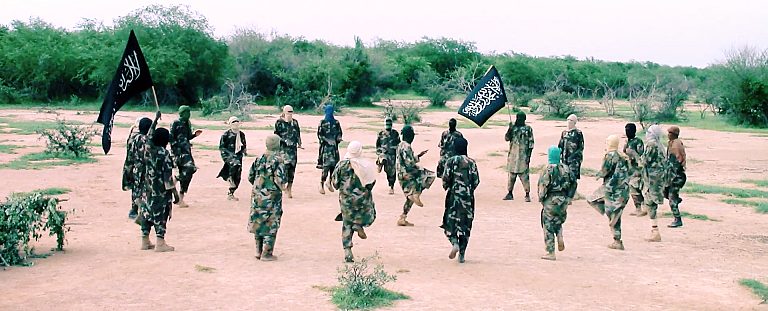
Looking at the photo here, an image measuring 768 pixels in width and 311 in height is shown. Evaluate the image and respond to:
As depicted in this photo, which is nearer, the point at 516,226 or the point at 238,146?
the point at 516,226

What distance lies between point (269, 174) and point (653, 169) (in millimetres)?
5673

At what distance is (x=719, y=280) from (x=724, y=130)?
88.3ft

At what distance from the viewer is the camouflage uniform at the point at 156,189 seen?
367 inches

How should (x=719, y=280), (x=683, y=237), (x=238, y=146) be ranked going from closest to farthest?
(x=719, y=280) < (x=683, y=237) < (x=238, y=146)

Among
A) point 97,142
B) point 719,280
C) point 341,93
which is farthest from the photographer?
point 341,93

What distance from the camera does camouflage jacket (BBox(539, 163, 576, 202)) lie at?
9148mm

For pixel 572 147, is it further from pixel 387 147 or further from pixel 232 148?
pixel 232 148

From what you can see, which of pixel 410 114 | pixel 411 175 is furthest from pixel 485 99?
pixel 410 114

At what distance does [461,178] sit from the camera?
9.09 meters

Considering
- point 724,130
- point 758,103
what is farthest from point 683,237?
point 758,103

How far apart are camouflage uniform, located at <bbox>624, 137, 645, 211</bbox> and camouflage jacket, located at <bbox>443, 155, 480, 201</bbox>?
8.72 feet

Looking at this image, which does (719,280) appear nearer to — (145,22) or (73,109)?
(73,109)

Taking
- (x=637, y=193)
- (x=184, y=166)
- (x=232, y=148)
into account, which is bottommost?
(x=637, y=193)

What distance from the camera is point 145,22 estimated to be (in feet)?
139
